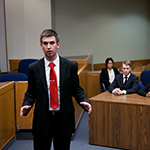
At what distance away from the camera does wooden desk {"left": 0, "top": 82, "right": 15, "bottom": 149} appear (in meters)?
2.88

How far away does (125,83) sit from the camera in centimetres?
365

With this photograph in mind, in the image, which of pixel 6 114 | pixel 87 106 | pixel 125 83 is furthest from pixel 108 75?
pixel 87 106

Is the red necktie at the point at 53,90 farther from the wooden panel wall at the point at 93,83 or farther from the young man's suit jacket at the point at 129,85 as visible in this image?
the wooden panel wall at the point at 93,83

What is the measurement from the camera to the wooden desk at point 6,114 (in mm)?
2877

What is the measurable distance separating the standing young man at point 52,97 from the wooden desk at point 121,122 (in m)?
1.44

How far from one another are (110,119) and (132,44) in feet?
22.5

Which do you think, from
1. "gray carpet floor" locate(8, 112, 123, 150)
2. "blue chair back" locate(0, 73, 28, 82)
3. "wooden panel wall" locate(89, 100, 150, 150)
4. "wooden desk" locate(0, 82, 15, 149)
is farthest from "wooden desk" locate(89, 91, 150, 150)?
"blue chair back" locate(0, 73, 28, 82)

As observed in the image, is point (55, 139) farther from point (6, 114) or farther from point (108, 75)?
point (108, 75)

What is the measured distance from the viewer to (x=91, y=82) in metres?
5.66

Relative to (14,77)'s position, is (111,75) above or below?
below

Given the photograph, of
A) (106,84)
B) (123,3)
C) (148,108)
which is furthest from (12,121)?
(123,3)

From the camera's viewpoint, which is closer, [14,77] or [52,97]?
[52,97]

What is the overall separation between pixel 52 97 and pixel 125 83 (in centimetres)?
220

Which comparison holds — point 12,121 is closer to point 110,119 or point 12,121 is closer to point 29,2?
point 110,119
